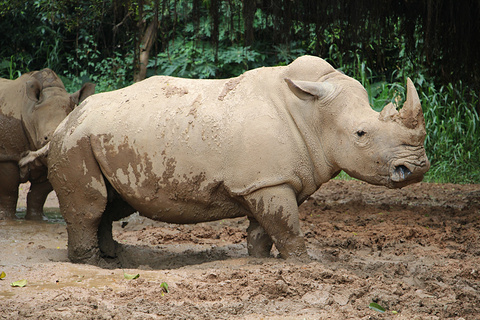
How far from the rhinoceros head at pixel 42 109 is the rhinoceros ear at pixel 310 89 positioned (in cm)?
337

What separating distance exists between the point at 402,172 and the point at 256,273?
122 cm

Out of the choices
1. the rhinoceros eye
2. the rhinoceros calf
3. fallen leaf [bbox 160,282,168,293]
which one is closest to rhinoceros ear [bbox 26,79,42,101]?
the rhinoceros calf

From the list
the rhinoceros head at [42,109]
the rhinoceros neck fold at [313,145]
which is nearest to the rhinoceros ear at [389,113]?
the rhinoceros neck fold at [313,145]

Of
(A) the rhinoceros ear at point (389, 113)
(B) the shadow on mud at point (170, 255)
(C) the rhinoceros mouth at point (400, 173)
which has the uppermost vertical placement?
(A) the rhinoceros ear at point (389, 113)

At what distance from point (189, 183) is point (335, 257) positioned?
1.45m

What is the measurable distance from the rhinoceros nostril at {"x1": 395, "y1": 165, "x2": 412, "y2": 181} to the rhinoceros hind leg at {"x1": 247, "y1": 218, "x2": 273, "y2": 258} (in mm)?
1174

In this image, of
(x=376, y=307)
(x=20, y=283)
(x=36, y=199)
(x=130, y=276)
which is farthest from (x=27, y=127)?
(x=376, y=307)

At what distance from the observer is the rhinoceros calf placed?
4246mm

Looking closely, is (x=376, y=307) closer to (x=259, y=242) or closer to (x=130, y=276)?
(x=259, y=242)

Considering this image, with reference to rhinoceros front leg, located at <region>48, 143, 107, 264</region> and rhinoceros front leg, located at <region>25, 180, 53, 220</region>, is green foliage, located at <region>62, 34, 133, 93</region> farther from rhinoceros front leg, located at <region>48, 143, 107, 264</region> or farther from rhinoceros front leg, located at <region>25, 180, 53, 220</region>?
rhinoceros front leg, located at <region>48, 143, 107, 264</region>

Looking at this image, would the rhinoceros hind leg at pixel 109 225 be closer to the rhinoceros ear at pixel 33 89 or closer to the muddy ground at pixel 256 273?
the muddy ground at pixel 256 273

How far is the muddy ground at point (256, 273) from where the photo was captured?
346 cm

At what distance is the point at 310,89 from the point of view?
Result: 443 cm

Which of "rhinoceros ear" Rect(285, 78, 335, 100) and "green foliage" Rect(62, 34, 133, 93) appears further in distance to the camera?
"green foliage" Rect(62, 34, 133, 93)
